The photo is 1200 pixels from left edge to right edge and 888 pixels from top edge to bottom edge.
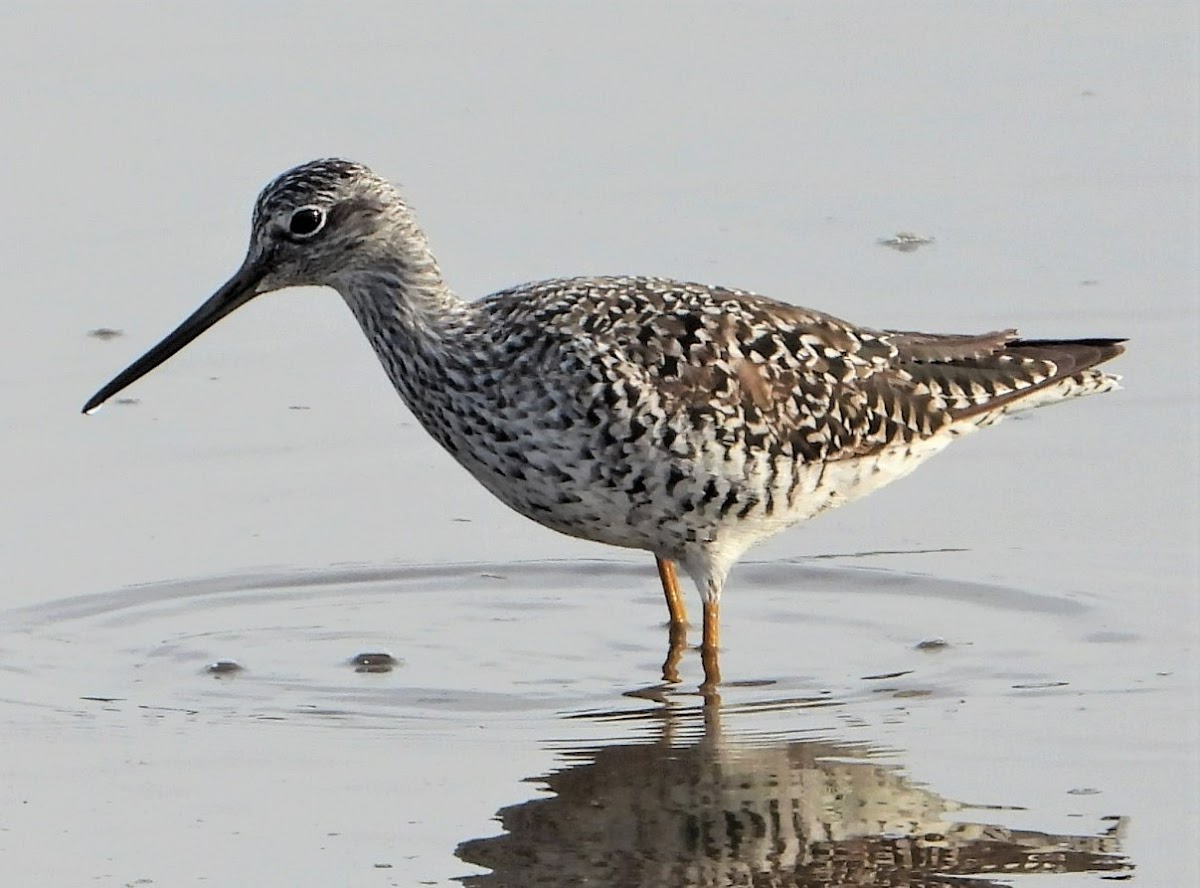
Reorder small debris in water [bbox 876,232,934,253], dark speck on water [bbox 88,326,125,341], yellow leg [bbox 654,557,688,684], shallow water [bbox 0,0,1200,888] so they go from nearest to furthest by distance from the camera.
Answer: shallow water [bbox 0,0,1200,888]
yellow leg [bbox 654,557,688,684]
dark speck on water [bbox 88,326,125,341]
small debris in water [bbox 876,232,934,253]

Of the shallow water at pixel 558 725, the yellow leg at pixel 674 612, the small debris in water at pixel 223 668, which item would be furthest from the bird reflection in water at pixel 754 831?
the small debris in water at pixel 223 668

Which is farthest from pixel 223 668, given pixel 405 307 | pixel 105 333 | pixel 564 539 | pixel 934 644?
pixel 105 333

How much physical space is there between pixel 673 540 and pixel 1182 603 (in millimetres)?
2136

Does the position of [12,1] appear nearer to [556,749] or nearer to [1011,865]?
[556,749]

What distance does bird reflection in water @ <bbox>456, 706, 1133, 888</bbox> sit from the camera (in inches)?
320

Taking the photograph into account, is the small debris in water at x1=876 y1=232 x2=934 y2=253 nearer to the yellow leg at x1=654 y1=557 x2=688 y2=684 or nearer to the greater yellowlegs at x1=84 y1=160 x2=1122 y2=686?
the greater yellowlegs at x1=84 y1=160 x2=1122 y2=686

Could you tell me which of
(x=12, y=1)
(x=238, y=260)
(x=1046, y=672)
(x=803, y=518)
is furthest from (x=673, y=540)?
(x=12, y=1)

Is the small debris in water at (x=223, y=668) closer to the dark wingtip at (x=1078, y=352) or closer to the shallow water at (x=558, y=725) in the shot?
the shallow water at (x=558, y=725)

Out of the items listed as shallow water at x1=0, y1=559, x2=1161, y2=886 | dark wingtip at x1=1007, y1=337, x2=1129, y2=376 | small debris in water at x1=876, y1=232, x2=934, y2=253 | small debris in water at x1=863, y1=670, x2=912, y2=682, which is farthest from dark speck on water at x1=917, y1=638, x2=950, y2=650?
small debris in water at x1=876, y1=232, x2=934, y2=253

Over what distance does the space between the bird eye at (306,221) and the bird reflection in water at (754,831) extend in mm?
2545

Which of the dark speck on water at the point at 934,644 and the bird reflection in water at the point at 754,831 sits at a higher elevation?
the dark speck on water at the point at 934,644

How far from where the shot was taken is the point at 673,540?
33.2 feet

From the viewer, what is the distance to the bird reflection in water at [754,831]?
814cm

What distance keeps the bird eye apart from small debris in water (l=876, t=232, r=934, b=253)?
4.18 metres
